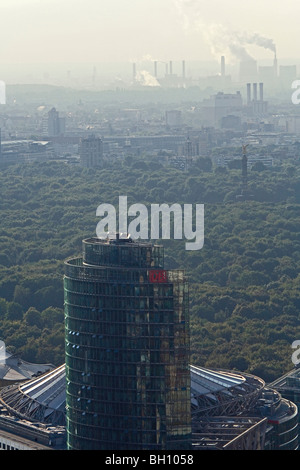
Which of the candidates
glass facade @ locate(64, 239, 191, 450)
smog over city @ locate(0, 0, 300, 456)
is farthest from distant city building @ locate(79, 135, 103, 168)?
glass facade @ locate(64, 239, 191, 450)

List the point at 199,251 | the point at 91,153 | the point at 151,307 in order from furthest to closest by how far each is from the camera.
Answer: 1. the point at 91,153
2. the point at 199,251
3. the point at 151,307

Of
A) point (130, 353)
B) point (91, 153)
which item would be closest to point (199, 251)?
point (130, 353)

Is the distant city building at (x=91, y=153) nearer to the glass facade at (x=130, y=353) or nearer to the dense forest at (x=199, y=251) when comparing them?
the dense forest at (x=199, y=251)

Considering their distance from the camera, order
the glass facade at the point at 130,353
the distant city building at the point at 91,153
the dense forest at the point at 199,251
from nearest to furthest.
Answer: the glass facade at the point at 130,353 → the dense forest at the point at 199,251 → the distant city building at the point at 91,153

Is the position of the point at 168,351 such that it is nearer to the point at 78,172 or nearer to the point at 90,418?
the point at 90,418

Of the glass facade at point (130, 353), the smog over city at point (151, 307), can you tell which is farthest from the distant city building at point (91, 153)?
the glass facade at point (130, 353)

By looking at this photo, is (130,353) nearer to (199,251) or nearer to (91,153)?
(199,251)

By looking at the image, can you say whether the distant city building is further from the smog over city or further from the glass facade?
the glass facade
